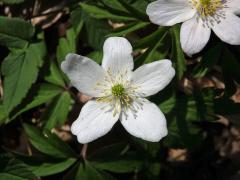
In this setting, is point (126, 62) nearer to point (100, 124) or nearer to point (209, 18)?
point (100, 124)

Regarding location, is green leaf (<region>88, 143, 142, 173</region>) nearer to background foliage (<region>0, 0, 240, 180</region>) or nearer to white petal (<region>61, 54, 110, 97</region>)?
background foliage (<region>0, 0, 240, 180</region>)

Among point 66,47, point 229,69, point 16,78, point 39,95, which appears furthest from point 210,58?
point 16,78

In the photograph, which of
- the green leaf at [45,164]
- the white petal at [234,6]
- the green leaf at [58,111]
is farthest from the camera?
the green leaf at [58,111]

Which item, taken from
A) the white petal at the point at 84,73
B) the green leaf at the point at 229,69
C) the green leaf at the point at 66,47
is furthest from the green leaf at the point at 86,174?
the green leaf at the point at 229,69

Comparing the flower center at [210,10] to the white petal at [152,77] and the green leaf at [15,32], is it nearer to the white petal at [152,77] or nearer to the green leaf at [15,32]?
the white petal at [152,77]

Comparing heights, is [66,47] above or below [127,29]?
below

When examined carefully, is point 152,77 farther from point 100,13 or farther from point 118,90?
point 100,13

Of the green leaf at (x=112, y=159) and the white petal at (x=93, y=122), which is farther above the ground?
the white petal at (x=93, y=122)

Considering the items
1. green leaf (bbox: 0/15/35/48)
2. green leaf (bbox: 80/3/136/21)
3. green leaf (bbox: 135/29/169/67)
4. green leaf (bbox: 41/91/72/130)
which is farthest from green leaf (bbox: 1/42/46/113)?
green leaf (bbox: 135/29/169/67)
